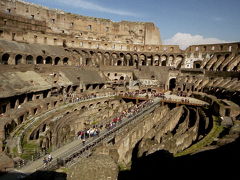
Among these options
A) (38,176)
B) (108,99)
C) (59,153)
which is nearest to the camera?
(38,176)

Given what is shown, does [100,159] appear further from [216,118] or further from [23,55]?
[23,55]

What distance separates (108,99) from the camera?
36688 millimetres

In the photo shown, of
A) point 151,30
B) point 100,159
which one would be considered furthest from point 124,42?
point 100,159

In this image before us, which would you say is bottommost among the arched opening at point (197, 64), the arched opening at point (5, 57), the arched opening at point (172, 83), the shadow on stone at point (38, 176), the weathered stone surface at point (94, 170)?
the shadow on stone at point (38, 176)

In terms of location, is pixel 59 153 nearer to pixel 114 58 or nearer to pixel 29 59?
pixel 29 59

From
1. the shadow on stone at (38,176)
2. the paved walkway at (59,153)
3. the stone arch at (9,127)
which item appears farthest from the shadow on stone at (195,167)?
the stone arch at (9,127)

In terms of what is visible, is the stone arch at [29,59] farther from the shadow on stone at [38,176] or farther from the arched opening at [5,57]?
the shadow on stone at [38,176]

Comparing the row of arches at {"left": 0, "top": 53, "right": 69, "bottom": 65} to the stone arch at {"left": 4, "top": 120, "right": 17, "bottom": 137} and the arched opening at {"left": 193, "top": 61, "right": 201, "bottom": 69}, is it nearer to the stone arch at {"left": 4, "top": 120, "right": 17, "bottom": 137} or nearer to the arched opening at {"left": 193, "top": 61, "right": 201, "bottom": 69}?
the stone arch at {"left": 4, "top": 120, "right": 17, "bottom": 137}

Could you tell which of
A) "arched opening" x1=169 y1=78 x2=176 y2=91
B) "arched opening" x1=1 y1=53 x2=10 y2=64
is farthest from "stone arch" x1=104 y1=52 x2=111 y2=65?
"arched opening" x1=1 y1=53 x2=10 y2=64

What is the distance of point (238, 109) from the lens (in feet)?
77.7

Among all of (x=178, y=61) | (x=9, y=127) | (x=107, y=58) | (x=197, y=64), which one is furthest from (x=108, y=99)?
(x=197, y=64)

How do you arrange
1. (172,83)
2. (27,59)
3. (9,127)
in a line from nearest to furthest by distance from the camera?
(9,127) → (27,59) → (172,83)

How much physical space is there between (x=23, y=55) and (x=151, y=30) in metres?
38.2

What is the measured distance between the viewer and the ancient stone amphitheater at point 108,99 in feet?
44.1
